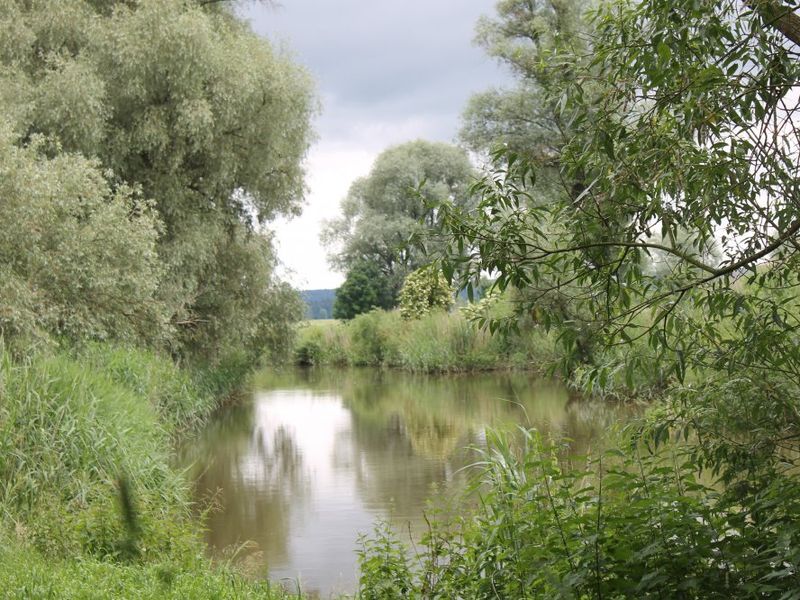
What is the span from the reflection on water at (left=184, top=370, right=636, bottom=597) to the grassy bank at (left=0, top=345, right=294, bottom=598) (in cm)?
94

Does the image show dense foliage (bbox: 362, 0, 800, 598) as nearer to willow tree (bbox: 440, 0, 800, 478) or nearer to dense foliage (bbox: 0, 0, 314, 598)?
willow tree (bbox: 440, 0, 800, 478)

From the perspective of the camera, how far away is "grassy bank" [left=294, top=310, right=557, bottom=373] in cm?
2641

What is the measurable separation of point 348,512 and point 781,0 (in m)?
7.45

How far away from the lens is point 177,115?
15.7 meters

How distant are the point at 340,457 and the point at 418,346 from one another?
1647 cm

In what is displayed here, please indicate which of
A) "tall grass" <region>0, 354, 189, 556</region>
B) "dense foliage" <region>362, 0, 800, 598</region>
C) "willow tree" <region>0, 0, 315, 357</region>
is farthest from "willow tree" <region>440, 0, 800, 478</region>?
"willow tree" <region>0, 0, 315, 357</region>

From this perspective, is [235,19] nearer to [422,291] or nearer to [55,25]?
[55,25]

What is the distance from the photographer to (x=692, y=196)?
360cm

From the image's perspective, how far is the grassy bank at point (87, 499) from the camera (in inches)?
187

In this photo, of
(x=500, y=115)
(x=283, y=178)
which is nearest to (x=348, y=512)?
(x=283, y=178)

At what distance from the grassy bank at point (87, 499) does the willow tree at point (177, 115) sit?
454cm

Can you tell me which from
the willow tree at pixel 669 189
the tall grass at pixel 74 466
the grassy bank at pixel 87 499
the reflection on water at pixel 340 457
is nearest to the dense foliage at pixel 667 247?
the willow tree at pixel 669 189

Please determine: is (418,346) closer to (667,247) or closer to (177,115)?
(177,115)

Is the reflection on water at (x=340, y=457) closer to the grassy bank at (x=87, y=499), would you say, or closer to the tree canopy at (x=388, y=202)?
the grassy bank at (x=87, y=499)
